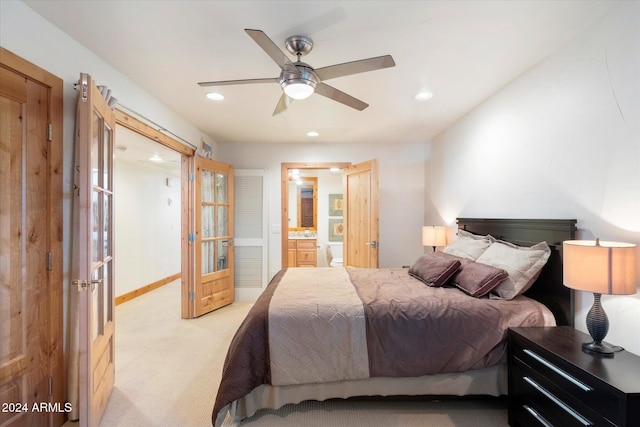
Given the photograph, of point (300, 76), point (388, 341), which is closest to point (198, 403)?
point (388, 341)

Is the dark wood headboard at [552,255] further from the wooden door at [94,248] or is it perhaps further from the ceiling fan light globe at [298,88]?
the wooden door at [94,248]

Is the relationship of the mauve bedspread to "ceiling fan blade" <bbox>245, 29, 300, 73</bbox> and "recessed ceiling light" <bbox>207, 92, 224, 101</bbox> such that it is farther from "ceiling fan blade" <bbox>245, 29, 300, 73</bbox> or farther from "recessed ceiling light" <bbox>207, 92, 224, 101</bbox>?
"recessed ceiling light" <bbox>207, 92, 224, 101</bbox>

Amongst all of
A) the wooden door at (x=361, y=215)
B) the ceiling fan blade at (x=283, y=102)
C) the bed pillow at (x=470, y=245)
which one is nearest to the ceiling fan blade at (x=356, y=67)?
the ceiling fan blade at (x=283, y=102)

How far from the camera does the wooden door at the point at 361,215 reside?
3.70 metres

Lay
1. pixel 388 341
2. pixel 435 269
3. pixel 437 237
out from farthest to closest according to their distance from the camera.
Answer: pixel 437 237
pixel 435 269
pixel 388 341

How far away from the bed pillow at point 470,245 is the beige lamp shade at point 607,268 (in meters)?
1.13

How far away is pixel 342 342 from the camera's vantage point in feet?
5.97

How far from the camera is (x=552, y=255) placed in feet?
6.66

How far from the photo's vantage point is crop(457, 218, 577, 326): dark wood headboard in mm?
1880

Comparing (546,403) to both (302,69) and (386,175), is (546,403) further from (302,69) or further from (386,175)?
(386,175)

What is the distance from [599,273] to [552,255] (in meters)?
0.72

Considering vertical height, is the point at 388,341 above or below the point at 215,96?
below

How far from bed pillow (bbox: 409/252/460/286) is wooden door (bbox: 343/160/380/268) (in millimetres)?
969

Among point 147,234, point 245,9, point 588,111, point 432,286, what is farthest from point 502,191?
point 147,234
